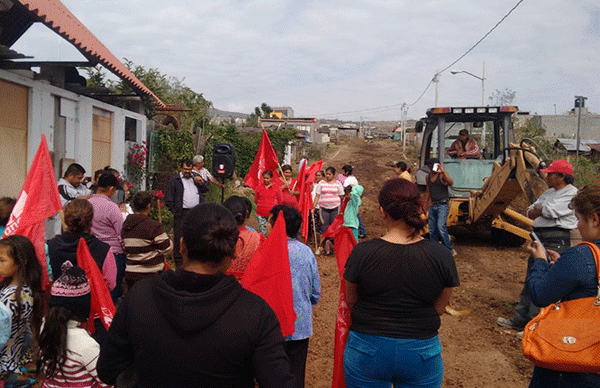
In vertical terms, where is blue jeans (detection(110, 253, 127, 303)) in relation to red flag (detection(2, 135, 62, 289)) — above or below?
below

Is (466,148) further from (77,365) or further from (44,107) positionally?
(77,365)

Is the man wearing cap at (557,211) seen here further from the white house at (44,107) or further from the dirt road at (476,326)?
the white house at (44,107)

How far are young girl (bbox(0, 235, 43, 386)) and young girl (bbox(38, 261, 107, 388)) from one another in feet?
2.01

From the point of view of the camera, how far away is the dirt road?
4560mm

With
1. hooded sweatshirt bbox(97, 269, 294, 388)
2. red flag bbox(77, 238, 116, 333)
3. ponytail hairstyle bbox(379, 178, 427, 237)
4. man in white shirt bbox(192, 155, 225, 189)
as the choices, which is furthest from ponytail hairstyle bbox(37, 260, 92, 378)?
man in white shirt bbox(192, 155, 225, 189)

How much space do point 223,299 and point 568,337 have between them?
164 cm

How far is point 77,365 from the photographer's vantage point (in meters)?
2.65

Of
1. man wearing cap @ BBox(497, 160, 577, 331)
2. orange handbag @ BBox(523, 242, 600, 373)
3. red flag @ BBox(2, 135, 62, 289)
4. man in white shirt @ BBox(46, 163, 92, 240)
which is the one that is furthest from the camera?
man in white shirt @ BBox(46, 163, 92, 240)

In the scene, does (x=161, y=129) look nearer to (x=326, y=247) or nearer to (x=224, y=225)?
(x=326, y=247)

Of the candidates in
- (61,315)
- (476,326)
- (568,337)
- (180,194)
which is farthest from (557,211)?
(180,194)

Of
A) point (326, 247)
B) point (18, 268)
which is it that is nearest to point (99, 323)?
point (18, 268)

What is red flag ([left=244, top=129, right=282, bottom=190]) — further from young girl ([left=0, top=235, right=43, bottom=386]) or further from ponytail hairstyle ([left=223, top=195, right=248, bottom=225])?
young girl ([left=0, top=235, right=43, bottom=386])

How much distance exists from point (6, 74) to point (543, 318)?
5704mm

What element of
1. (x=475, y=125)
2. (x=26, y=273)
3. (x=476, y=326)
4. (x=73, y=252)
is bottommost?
(x=476, y=326)
